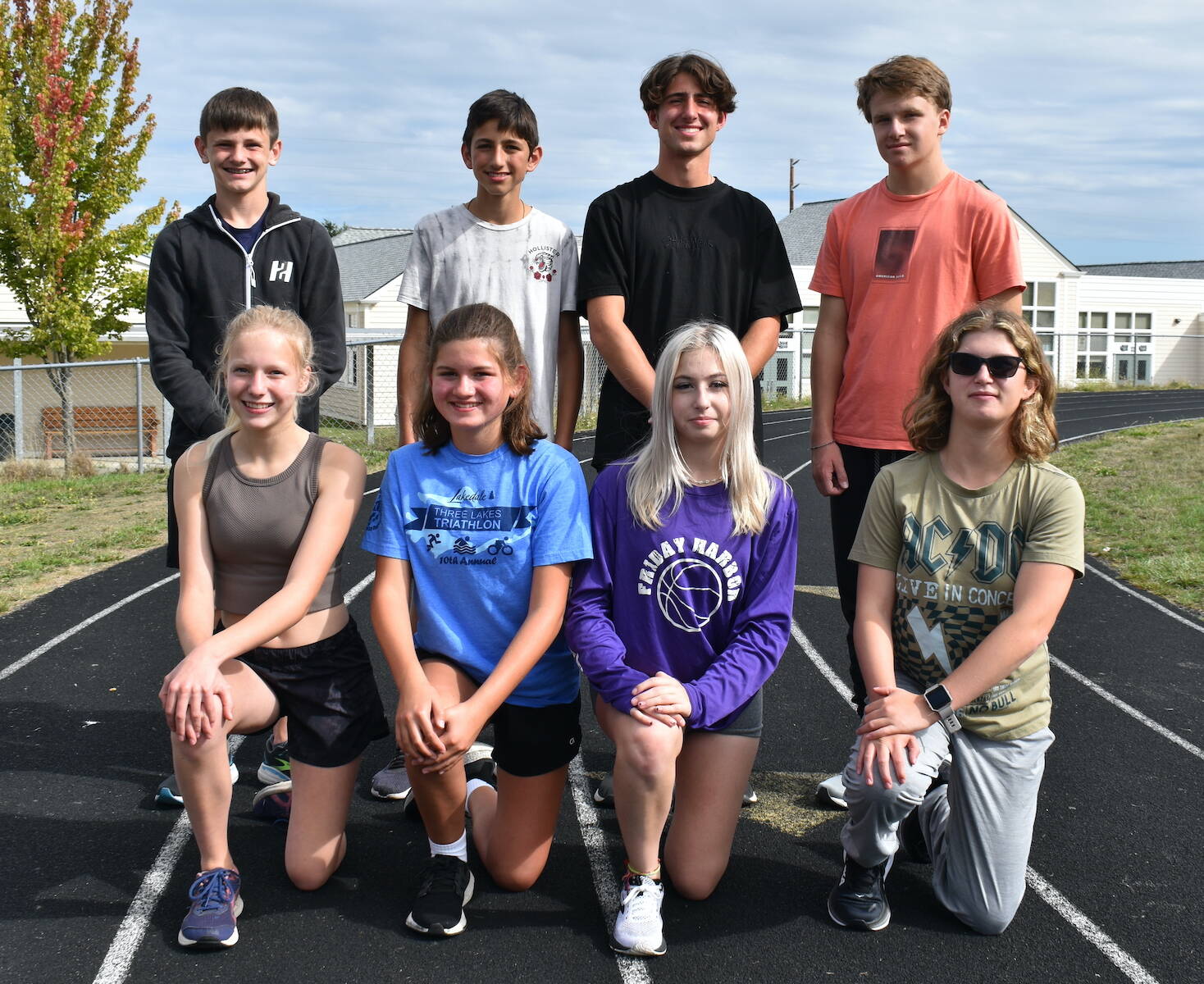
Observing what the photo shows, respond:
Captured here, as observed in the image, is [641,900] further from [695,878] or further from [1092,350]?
[1092,350]

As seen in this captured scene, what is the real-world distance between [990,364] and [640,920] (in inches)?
70.9

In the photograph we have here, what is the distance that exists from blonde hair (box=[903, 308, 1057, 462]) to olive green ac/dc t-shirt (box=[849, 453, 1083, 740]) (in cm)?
9

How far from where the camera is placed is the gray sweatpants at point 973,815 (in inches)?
117

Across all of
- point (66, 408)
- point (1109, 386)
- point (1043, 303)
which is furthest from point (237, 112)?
point (1043, 303)

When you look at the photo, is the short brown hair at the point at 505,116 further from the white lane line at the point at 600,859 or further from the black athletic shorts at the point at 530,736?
the white lane line at the point at 600,859

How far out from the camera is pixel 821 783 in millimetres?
3971

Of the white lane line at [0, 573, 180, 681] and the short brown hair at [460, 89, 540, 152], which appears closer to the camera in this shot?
the short brown hair at [460, 89, 540, 152]

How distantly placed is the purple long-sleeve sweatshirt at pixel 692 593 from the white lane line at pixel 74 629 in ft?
11.9

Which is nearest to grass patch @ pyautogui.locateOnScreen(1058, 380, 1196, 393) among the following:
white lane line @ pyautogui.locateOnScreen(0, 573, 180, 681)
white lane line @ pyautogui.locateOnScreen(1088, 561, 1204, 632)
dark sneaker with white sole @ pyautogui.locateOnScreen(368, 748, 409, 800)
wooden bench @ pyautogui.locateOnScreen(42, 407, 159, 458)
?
wooden bench @ pyautogui.locateOnScreen(42, 407, 159, 458)

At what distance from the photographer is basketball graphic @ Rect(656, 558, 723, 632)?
3.21 m

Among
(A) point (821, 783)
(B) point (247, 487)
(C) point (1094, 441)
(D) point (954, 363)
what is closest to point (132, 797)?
(B) point (247, 487)

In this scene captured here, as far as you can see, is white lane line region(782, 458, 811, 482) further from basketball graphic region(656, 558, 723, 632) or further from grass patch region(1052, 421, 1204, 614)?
basketball graphic region(656, 558, 723, 632)

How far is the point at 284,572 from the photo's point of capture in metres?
3.35

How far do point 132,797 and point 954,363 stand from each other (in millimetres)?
3184
